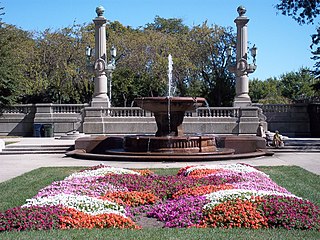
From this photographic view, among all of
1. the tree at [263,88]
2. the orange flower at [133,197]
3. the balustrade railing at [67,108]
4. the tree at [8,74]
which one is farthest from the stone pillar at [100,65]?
the tree at [263,88]

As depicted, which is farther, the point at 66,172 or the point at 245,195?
the point at 66,172

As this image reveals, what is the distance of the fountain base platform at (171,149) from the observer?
19.4 m

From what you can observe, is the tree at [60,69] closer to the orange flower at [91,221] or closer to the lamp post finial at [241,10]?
the lamp post finial at [241,10]

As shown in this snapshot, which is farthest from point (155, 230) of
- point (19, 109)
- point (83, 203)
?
point (19, 109)

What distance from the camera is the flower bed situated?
774 cm

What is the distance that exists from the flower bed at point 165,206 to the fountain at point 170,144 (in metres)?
7.34

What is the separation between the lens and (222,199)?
8.84m

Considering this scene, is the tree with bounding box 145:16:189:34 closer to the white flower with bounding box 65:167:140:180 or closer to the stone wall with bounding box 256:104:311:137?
the stone wall with bounding box 256:104:311:137

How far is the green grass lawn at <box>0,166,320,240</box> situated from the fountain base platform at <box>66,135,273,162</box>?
10.3 ft

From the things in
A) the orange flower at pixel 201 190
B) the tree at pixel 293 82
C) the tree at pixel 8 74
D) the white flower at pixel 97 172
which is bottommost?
the orange flower at pixel 201 190

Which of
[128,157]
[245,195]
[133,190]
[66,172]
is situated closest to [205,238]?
[245,195]

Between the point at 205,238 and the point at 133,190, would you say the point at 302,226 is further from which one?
the point at 133,190

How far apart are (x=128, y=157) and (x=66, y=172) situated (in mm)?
3979

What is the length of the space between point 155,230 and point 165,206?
77.5 inches
